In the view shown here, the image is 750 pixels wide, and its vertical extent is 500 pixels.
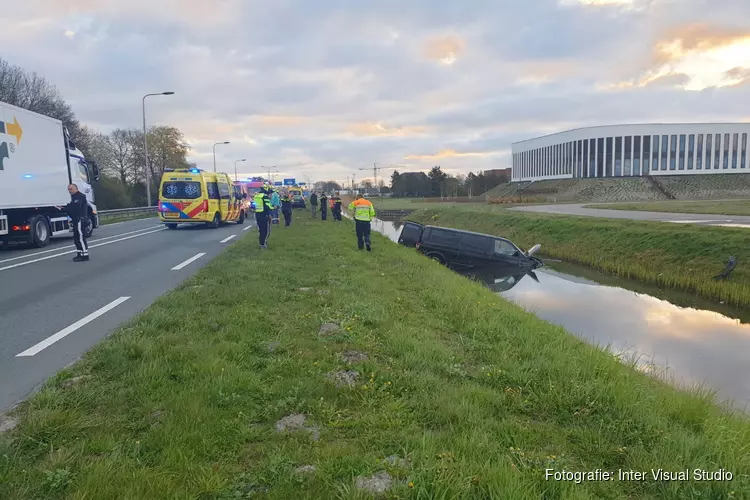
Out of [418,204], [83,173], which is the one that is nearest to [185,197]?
[83,173]

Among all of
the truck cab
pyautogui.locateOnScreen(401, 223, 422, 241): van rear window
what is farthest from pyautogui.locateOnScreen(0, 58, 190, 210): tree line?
pyautogui.locateOnScreen(401, 223, 422, 241): van rear window

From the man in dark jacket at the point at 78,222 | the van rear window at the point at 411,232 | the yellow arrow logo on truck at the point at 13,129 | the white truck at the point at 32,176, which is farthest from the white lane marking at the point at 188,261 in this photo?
the van rear window at the point at 411,232

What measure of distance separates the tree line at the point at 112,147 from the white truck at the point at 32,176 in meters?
18.3

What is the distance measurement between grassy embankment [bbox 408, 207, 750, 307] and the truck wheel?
18.8 m

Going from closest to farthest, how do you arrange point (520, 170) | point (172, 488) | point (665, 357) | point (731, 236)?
point (172, 488)
point (665, 357)
point (731, 236)
point (520, 170)

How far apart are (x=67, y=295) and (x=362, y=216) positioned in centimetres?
813

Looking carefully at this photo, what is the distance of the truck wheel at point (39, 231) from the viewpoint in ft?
46.6

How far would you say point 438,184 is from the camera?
97.2m

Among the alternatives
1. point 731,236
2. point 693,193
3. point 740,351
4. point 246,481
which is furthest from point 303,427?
point 693,193

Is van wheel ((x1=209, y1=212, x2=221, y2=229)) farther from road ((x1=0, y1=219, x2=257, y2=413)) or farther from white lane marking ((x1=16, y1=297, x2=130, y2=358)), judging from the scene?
white lane marking ((x1=16, y1=297, x2=130, y2=358))

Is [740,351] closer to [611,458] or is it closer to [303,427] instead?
[611,458]

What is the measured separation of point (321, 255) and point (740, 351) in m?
9.13

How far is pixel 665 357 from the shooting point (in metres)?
7.99

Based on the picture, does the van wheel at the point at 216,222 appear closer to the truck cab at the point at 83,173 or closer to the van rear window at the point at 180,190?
the van rear window at the point at 180,190
